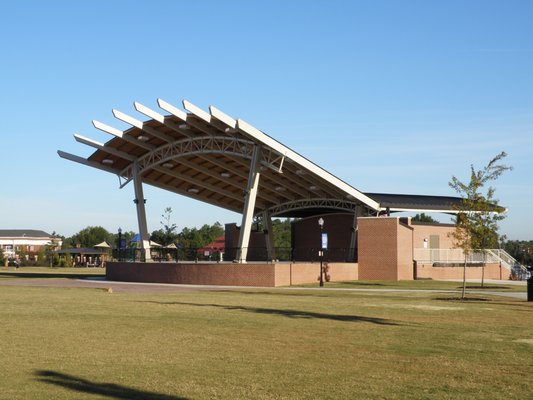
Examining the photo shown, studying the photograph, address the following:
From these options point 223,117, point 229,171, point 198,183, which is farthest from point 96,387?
point 198,183

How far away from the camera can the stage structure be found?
41.9m

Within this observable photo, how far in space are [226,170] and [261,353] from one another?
129 feet

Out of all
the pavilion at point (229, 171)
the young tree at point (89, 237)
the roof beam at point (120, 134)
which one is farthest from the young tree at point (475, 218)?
the young tree at point (89, 237)

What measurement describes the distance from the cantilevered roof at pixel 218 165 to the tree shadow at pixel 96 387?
90.2 ft

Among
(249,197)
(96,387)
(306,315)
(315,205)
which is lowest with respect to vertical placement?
(96,387)

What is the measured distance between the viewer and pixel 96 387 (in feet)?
32.8

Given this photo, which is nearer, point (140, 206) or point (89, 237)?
point (140, 206)

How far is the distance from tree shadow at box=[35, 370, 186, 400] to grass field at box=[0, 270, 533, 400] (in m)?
0.02

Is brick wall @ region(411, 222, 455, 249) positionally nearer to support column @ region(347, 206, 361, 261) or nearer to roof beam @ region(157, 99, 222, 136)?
support column @ region(347, 206, 361, 261)

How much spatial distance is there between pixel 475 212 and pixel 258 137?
12.6 meters

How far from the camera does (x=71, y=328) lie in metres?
16.8

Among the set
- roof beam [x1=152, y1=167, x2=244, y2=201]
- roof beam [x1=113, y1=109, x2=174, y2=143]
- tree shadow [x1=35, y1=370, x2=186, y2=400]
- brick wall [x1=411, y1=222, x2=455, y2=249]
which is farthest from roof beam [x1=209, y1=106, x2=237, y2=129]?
tree shadow [x1=35, y1=370, x2=186, y2=400]

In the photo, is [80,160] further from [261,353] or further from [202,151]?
[261,353]

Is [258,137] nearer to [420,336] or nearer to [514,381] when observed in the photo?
[420,336]
